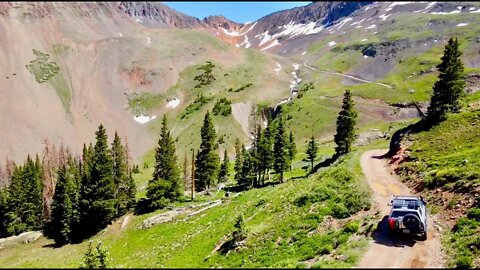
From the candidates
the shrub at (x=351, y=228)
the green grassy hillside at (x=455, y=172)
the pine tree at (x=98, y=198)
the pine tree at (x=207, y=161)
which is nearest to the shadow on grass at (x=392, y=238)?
the shrub at (x=351, y=228)

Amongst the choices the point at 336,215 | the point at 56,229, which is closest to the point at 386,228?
the point at 336,215

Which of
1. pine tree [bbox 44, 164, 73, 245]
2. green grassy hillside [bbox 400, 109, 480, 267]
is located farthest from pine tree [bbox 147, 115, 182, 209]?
green grassy hillside [bbox 400, 109, 480, 267]

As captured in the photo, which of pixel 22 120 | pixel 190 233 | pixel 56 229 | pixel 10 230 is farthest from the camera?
pixel 22 120

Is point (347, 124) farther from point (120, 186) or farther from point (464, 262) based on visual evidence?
point (464, 262)

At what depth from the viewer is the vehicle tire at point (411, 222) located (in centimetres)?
2880

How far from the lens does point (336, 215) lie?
34781 mm

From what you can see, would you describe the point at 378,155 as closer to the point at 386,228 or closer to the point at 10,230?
the point at 386,228

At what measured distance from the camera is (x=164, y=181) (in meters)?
77.7

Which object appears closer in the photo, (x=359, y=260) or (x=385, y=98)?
(x=359, y=260)

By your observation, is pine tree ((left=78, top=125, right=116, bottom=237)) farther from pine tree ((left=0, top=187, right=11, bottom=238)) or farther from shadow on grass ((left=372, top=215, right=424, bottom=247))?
shadow on grass ((left=372, top=215, right=424, bottom=247))

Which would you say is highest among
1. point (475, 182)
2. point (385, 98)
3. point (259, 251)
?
point (385, 98)

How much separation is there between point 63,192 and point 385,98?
155526mm

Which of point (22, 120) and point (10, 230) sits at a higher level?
point (22, 120)

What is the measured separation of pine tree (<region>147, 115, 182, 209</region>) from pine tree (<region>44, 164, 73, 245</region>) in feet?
55.0
